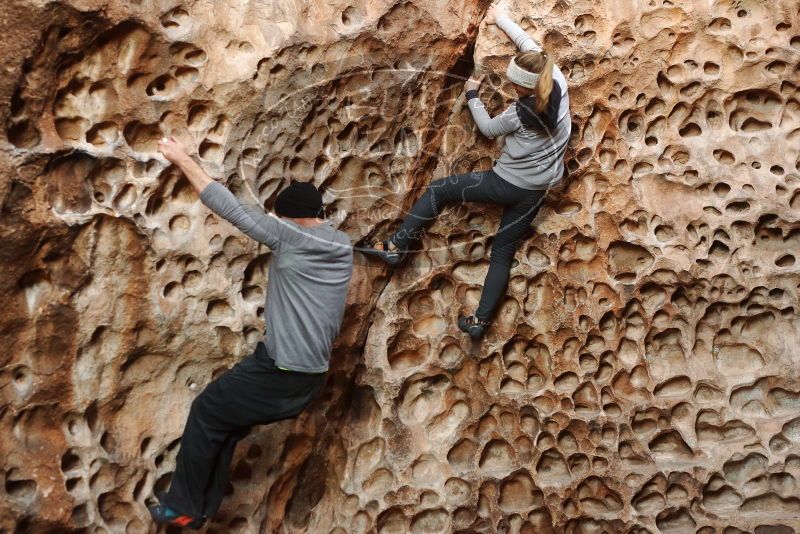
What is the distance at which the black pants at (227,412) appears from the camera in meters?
3.67

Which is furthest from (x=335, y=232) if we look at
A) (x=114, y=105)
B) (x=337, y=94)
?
(x=114, y=105)

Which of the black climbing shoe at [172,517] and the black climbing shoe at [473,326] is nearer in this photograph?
the black climbing shoe at [172,517]

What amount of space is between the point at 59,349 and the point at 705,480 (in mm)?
2979

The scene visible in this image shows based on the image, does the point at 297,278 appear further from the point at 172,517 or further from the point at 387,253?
the point at 172,517

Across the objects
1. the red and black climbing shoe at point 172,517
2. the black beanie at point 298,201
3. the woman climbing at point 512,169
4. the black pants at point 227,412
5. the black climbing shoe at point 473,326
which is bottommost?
the red and black climbing shoe at point 172,517

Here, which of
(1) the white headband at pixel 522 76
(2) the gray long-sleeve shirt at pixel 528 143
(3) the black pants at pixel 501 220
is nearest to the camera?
(1) the white headband at pixel 522 76

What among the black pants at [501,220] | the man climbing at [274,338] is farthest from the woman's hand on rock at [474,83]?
the man climbing at [274,338]

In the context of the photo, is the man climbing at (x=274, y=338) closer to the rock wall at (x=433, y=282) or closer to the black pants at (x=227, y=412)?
the black pants at (x=227, y=412)

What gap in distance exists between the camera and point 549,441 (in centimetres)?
441

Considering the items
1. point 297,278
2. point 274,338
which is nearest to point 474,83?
point 297,278

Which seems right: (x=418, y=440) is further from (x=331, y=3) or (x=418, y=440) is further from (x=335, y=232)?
(x=331, y=3)

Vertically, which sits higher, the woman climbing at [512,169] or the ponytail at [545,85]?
the ponytail at [545,85]

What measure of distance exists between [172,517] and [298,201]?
4.66ft

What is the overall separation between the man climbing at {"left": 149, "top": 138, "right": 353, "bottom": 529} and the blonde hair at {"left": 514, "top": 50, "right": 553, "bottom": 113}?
0.99 metres
